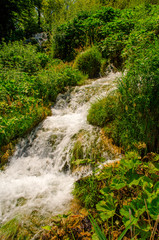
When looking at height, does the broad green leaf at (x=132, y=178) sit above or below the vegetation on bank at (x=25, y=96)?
below

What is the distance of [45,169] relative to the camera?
3.56m

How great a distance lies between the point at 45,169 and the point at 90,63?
520 centimetres

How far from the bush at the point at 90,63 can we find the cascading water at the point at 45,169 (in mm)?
1986

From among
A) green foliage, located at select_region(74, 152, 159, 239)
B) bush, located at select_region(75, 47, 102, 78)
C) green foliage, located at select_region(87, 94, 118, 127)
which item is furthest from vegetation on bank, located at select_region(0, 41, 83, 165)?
green foliage, located at select_region(74, 152, 159, 239)

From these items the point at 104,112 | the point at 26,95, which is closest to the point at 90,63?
the point at 26,95

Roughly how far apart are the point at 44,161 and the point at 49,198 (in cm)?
111

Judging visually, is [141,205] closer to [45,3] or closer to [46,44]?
[46,44]

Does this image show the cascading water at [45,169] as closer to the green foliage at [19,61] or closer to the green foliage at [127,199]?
the green foliage at [127,199]

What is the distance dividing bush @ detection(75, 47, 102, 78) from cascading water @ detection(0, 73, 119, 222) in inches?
78.2

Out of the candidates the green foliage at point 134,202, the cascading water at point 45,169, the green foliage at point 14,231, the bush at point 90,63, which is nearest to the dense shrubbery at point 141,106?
the cascading water at point 45,169

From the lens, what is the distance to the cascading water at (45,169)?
8.65ft

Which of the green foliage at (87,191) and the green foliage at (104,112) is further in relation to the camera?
the green foliage at (104,112)

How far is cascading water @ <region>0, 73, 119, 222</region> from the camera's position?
264 cm

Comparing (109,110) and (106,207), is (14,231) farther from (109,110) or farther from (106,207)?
(109,110)
